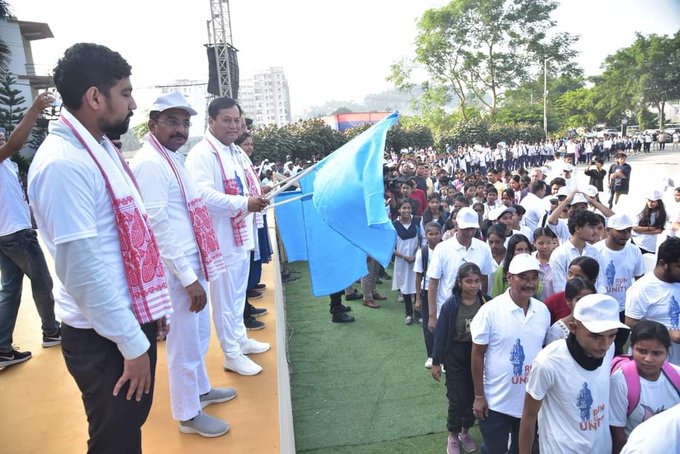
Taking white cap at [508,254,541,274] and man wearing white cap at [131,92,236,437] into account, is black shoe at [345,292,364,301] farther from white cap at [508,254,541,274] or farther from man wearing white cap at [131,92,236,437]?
man wearing white cap at [131,92,236,437]

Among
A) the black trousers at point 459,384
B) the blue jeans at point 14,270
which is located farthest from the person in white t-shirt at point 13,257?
the black trousers at point 459,384

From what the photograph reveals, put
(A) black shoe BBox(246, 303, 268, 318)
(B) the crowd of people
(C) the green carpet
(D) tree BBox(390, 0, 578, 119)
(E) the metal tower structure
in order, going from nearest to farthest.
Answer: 1. (B) the crowd of people
2. (C) the green carpet
3. (A) black shoe BBox(246, 303, 268, 318)
4. (E) the metal tower structure
5. (D) tree BBox(390, 0, 578, 119)

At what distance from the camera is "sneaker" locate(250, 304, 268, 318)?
4.55 meters

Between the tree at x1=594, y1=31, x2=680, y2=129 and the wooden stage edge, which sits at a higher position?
the tree at x1=594, y1=31, x2=680, y2=129

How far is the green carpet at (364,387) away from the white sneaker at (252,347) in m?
0.94

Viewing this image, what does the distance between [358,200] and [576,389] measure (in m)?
1.72

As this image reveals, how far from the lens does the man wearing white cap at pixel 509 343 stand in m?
2.90

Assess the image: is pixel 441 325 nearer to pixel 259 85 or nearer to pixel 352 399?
pixel 352 399

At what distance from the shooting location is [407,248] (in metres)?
6.23

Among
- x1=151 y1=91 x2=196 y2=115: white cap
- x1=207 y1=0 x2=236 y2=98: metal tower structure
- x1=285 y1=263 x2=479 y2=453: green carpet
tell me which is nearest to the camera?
x1=151 y1=91 x2=196 y2=115: white cap

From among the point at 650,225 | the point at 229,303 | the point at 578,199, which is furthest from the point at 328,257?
the point at 650,225

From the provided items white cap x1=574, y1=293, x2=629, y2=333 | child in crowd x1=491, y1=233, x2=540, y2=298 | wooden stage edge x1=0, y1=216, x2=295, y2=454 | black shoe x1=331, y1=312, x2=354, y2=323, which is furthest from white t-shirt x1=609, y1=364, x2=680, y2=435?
black shoe x1=331, y1=312, x2=354, y2=323

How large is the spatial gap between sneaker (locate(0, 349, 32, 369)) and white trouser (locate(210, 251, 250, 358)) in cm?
154

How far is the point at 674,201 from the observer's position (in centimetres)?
617
